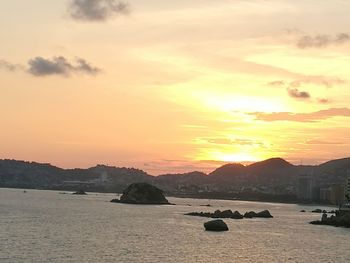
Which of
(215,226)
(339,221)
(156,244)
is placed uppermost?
(339,221)

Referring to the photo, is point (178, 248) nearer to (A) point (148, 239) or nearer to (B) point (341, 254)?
(A) point (148, 239)

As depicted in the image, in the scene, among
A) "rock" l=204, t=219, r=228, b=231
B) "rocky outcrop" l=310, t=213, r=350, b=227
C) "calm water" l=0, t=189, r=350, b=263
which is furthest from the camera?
"rocky outcrop" l=310, t=213, r=350, b=227

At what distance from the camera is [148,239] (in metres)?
101

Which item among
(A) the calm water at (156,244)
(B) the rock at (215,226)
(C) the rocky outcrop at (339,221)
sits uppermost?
(C) the rocky outcrop at (339,221)

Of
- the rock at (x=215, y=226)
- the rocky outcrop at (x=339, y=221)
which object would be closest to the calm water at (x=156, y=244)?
the rock at (x=215, y=226)

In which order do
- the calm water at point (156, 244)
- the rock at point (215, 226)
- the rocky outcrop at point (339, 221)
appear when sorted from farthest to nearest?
the rocky outcrop at point (339, 221), the rock at point (215, 226), the calm water at point (156, 244)

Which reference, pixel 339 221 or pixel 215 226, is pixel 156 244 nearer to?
pixel 215 226

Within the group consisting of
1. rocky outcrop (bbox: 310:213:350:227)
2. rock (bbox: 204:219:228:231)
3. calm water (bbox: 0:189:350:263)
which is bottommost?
calm water (bbox: 0:189:350:263)

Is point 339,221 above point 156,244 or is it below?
above

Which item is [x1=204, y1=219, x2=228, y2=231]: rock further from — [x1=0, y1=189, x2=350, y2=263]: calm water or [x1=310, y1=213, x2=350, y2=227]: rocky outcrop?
[x1=310, y1=213, x2=350, y2=227]: rocky outcrop

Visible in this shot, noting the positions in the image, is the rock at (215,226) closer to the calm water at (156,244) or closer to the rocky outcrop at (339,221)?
the calm water at (156,244)

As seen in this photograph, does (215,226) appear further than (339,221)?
No

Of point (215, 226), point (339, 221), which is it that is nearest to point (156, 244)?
point (215, 226)

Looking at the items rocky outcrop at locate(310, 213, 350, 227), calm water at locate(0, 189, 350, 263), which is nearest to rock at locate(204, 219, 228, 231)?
calm water at locate(0, 189, 350, 263)
